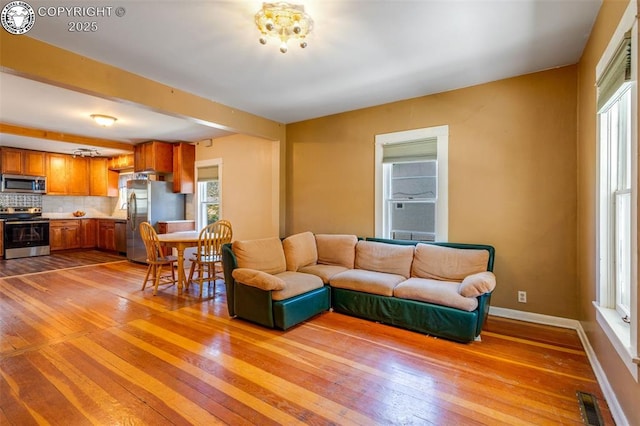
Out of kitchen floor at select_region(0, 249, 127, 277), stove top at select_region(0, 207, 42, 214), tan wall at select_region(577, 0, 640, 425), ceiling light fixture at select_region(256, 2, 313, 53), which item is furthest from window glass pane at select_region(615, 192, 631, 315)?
stove top at select_region(0, 207, 42, 214)

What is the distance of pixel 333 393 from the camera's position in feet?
6.48

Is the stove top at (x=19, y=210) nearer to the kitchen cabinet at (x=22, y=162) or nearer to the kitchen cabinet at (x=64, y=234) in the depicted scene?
the kitchen cabinet at (x=64, y=234)

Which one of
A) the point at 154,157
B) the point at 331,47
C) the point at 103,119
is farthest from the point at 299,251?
the point at 154,157

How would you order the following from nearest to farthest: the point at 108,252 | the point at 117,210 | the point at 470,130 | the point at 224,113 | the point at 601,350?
the point at 601,350, the point at 470,130, the point at 224,113, the point at 108,252, the point at 117,210

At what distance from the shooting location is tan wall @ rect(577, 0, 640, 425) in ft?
5.49

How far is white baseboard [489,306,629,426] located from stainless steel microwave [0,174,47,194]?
→ 942 cm

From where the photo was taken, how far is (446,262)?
3268 mm

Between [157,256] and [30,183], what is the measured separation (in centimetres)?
509

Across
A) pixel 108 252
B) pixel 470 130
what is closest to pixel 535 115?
pixel 470 130

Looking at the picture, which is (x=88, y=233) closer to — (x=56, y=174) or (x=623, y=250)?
(x=56, y=174)

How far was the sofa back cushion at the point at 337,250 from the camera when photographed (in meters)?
3.92

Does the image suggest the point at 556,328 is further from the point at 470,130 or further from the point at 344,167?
the point at 344,167

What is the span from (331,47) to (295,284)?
228 centimetres
